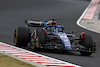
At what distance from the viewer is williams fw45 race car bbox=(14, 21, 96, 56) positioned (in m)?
13.6

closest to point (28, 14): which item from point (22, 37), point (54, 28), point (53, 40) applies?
point (54, 28)

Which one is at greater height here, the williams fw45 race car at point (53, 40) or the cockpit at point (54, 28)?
the cockpit at point (54, 28)

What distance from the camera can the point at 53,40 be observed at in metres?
14.3

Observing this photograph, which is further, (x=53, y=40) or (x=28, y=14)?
(x=28, y=14)

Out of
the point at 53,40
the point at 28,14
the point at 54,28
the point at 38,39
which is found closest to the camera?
the point at 38,39

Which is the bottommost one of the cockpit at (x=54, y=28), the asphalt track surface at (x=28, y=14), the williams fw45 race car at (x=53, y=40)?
the williams fw45 race car at (x=53, y=40)

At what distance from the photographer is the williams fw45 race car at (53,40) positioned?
44.5ft

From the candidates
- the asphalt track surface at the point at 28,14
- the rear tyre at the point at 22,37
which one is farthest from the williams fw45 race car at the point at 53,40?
the asphalt track surface at the point at 28,14

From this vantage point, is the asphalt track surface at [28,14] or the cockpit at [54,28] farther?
the asphalt track surface at [28,14]

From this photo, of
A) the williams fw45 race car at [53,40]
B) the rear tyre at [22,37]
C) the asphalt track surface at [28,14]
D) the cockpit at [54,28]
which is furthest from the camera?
the asphalt track surface at [28,14]

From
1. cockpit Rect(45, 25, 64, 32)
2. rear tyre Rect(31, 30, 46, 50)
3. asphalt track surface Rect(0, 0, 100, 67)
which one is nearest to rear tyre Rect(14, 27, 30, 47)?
rear tyre Rect(31, 30, 46, 50)

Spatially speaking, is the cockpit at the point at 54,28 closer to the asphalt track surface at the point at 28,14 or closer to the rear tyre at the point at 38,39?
the rear tyre at the point at 38,39

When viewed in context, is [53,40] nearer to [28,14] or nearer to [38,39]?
[38,39]

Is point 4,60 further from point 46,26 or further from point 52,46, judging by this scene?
point 46,26
